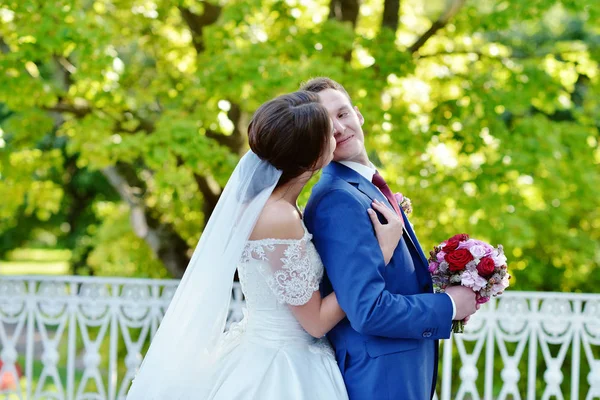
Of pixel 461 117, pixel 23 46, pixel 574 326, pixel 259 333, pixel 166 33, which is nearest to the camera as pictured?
pixel 259 333

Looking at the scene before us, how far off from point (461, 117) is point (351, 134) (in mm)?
3571

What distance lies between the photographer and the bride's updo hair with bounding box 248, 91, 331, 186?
2.13m

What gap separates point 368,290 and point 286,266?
28cm

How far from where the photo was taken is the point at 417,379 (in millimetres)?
2246

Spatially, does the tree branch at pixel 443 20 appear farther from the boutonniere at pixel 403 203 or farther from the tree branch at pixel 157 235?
the boutonniere at pixel 403 203

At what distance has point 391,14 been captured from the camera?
6.15 metres

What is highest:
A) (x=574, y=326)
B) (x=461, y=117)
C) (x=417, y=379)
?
(x=461, y=117)

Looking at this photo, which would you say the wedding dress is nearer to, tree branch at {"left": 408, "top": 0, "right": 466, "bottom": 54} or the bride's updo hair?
the bride's updo hair

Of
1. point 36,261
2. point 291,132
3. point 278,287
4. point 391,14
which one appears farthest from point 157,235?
point 36,261

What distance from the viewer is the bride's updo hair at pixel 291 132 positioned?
213cm

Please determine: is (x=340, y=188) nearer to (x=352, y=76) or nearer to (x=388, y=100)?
(x=352, y=76)

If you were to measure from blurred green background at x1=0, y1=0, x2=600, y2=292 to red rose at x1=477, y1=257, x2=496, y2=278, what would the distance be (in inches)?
105

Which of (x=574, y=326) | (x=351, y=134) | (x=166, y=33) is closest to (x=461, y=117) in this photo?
(x=574, y=326)

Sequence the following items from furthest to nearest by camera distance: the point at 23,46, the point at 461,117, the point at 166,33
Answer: the point at 166,33 → the point at 461,117 → the point at 23,46
